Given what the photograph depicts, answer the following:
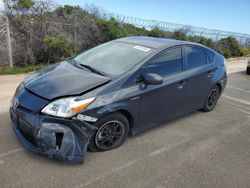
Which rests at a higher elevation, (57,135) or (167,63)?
(167,63)

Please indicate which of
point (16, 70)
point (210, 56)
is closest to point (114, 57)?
point (210, 56)

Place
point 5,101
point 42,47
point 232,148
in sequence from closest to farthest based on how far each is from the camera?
point 232,148 → point 5,101 → point 42,47

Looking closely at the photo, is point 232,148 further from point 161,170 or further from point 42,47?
point 42,47

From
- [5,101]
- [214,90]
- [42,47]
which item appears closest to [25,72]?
[42,47]

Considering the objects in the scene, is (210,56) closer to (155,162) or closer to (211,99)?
(211,99)

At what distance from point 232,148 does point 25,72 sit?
6211 millimetres

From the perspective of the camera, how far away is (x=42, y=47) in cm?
862

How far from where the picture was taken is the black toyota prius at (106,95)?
3041 millimetres

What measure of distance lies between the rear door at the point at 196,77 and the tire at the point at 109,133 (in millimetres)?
1454

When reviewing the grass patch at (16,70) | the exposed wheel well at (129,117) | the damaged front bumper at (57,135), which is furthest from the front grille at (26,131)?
the grass patch at (16,70)

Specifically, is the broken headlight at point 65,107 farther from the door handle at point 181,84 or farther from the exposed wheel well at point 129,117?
the door handle at point 181,84

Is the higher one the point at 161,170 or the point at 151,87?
the point at 151,87

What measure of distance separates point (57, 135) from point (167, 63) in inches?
82.2

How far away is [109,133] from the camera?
3.54 m
